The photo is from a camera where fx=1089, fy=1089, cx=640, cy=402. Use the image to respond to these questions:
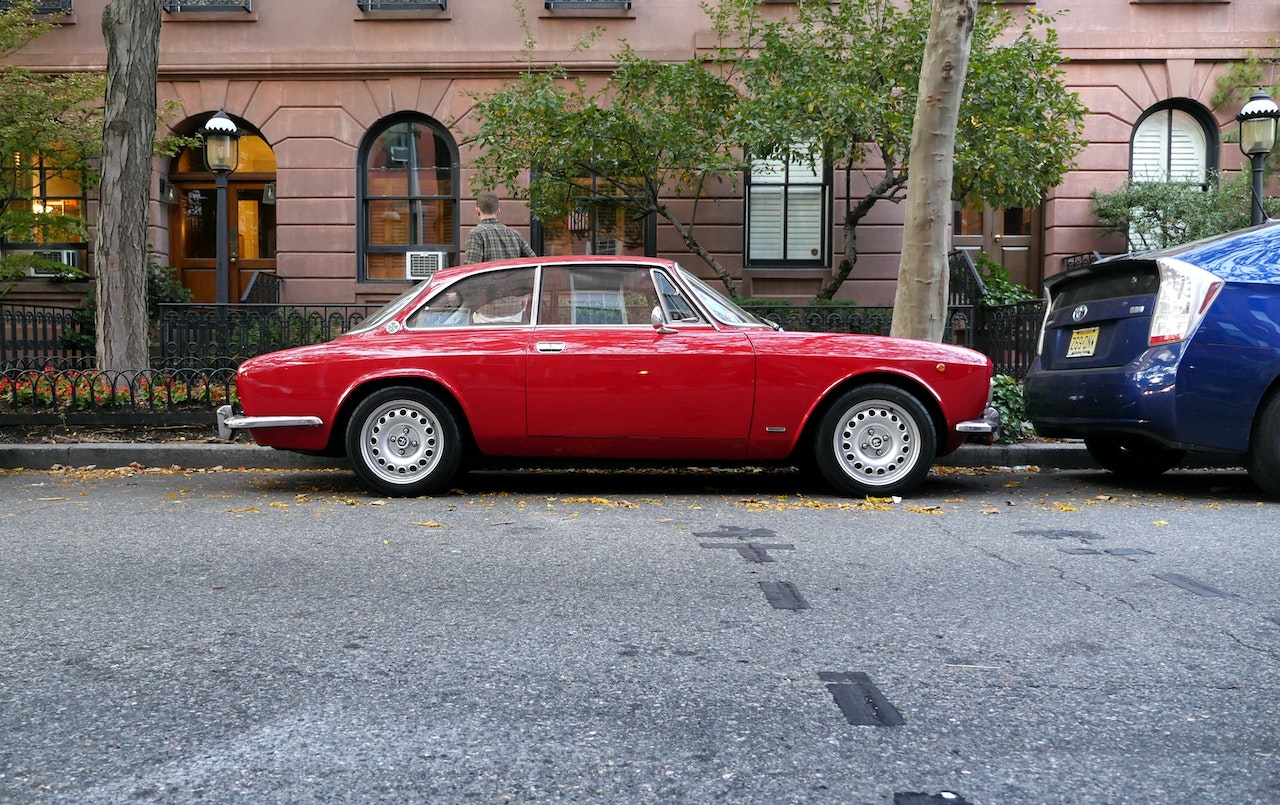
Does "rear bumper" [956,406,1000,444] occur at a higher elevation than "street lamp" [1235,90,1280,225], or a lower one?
lower

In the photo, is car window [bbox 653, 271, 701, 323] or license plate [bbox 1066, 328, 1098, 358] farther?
license plate [bbox 1066, 328, 1098, 358]

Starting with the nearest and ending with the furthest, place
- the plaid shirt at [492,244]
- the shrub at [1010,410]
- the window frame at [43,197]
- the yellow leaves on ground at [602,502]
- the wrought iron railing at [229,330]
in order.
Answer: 1. the yellow leaves on ground at [602,502]
2. the plaid shirt at [492,244]
3. the shrub at [1010,410]
4. the wrought iron railing at [229,330]
5. the window frame at [43,197]

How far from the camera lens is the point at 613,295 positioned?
272 inches

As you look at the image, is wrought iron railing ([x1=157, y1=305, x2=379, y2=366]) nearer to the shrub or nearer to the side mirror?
the side mirror

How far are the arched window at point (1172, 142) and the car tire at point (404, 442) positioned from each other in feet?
44.0

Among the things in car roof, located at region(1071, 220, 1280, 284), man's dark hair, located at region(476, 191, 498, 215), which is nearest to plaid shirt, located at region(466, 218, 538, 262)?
man's dark hair, located at region(476, 191, 498, 215)

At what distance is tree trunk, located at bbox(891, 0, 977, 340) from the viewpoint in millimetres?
9234

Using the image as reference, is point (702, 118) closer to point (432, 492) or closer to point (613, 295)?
point (613, 295)

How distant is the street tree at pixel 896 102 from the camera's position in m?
12.4

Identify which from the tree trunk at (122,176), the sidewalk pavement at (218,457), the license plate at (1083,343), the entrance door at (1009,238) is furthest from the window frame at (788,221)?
the license plate at (1083,343)

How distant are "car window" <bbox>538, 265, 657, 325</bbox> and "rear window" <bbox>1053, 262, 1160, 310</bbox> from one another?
9.68ft

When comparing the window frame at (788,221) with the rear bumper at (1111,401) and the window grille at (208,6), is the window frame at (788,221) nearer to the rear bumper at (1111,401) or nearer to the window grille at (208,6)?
the window grille at (208,6)

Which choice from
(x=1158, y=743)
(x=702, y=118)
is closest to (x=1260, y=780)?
(x=1158, y=743)

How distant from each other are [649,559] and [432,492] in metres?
2.41
